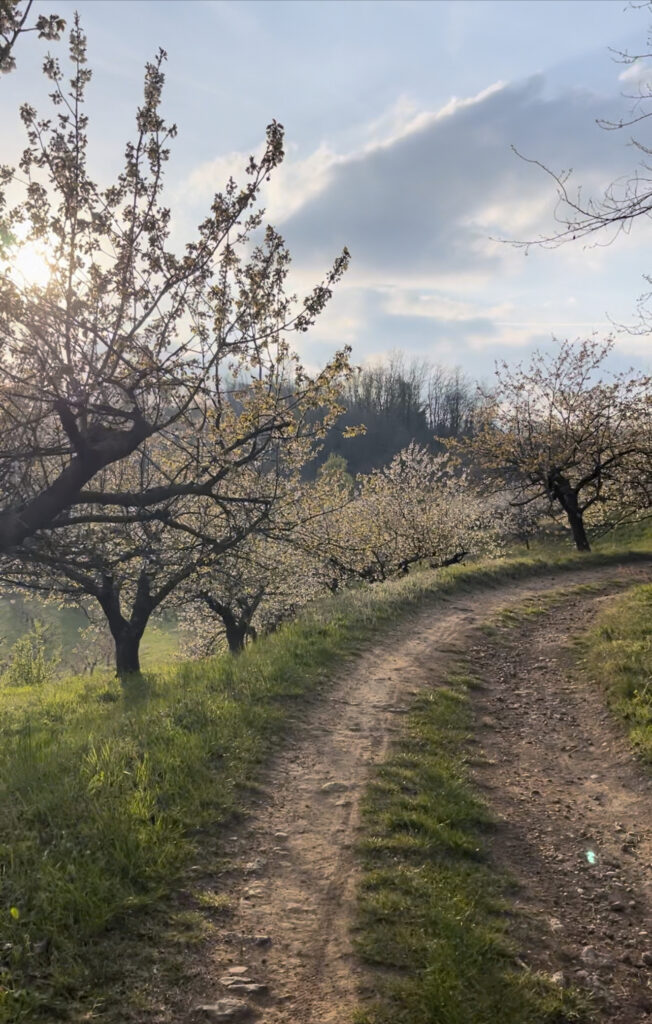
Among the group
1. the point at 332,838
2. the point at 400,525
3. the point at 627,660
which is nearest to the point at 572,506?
the point at 400,525

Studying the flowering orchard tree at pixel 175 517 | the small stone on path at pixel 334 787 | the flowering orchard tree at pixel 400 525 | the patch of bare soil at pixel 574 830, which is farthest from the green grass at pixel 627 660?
the flowering orchard tree at pixel 400 525

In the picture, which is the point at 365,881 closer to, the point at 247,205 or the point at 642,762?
the point at 642,762

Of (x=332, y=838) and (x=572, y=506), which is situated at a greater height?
(x=572, y=506)

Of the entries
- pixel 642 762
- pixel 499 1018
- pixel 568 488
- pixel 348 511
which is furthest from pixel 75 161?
pixel 568 488

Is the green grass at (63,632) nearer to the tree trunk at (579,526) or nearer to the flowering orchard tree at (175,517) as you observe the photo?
the tree trunk at (579,526)

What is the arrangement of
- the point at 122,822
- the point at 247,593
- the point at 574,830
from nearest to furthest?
the point at 122,822
the point at 574,830
the point at 247,593

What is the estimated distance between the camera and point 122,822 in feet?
13.9

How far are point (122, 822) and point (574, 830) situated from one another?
148 inches

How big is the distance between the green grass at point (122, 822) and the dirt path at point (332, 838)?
29 cm

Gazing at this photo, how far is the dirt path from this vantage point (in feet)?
10.3

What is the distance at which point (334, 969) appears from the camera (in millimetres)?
3270

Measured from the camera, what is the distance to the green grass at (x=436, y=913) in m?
3.03

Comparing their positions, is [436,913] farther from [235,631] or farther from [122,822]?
[235,631]

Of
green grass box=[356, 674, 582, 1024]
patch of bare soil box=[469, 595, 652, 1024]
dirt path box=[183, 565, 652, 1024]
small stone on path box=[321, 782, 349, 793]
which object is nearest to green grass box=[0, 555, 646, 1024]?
dirt path box=[183, 565, 652, 1024]
